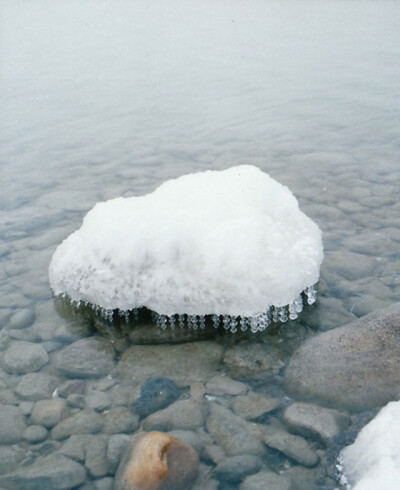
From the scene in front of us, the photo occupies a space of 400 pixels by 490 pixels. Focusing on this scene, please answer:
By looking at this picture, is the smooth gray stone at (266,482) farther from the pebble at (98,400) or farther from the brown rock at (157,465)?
the pebble at (98,400)

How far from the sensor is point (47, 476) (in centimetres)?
227

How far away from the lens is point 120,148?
646 centimetres

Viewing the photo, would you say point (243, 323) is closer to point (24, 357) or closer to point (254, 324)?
point (254, 324)

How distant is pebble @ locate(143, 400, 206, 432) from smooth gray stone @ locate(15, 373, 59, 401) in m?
0.53

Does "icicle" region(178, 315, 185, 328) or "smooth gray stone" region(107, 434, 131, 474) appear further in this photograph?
"icicle" region(178, 315, 185, 328)

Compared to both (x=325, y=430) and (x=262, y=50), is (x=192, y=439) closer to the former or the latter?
(x=325, y=430)

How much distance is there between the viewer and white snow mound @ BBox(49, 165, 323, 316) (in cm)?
294

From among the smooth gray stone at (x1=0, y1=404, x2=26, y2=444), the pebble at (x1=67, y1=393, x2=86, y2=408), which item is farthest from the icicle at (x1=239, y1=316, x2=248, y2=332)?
the smooth gray stone at (x1=0, y1=404, x2=26, y2=444)

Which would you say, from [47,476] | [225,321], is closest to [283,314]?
[225,321]

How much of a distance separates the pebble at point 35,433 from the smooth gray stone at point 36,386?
7.6 inches

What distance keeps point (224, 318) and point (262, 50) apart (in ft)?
31.5

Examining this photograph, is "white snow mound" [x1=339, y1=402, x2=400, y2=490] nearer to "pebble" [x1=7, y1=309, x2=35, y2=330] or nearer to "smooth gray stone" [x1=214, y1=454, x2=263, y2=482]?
"smooth gray stone" [x1=214, y1=454, x2=263, y2=482]

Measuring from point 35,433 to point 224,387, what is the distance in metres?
0.86

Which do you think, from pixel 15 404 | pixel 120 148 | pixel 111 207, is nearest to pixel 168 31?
pixel 120 148
